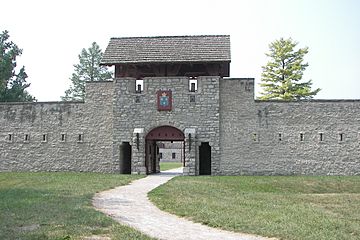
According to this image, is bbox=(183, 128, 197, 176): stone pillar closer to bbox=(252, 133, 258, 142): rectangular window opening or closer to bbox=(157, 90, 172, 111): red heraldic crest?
bbox=(157, 90, 172, 111): red heraldic crest

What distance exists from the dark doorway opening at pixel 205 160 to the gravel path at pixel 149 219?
12527 mm

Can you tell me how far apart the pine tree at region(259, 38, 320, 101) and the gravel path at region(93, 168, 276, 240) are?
29.7 meters

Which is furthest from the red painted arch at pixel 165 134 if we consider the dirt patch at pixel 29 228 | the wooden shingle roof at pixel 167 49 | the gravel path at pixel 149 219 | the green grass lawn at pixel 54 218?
the dirt patch at pixel 29 228

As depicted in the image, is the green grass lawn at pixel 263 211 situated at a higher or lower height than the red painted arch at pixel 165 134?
lower

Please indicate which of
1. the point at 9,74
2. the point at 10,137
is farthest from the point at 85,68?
the point at 10,137

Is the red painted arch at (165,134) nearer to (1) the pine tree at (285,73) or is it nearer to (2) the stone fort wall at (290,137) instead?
(2) the stone fort wall at (290,137)

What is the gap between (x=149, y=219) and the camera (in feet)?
33.6

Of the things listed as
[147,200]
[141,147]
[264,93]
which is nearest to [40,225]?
[147,200]

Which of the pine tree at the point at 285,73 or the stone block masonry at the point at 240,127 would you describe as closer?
the stone block masonry at the point at 240,127

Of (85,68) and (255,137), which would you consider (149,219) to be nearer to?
(255,137)

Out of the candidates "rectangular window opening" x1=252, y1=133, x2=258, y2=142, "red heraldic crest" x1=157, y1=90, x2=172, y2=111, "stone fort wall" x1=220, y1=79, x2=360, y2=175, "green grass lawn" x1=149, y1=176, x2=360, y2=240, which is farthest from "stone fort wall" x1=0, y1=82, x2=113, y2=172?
"green grass lawn" x1=149, y1=176, x2=360, y2=240

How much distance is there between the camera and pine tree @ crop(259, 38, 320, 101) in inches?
1660

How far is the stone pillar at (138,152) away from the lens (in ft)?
81.8

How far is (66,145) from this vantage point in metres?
26.5
